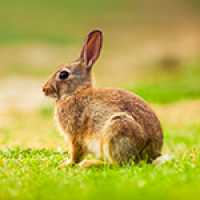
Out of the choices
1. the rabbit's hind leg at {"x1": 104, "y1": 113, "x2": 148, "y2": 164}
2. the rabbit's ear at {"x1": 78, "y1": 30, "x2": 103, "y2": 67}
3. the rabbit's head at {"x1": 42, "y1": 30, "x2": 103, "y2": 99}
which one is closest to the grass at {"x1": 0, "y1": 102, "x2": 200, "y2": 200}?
the rabbit's hind leg at {"x1": 104, "y1": 113, "x2": 148, "y2": 164}

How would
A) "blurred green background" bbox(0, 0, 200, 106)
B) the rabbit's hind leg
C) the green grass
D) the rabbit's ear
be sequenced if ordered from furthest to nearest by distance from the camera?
1. "blurred green background" bbox(0, 0, 200, 106)
2. the rabbit's ear
3. the rabbit's hind leg
4. the green grass

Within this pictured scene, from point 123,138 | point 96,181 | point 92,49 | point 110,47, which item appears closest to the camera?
point 96,181

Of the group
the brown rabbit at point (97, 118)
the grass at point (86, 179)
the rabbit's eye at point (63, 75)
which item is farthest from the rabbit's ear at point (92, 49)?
the grass at point (86, 179)

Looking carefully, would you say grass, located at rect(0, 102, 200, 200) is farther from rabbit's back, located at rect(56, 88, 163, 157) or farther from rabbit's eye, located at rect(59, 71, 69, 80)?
rabbit's eye, located at rect(59, 71, 69, 80)

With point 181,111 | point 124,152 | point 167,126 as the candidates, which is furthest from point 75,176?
point 181,111

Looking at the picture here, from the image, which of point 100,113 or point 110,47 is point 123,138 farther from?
point 110,47

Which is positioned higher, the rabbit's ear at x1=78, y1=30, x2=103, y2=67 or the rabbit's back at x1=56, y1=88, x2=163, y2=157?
the rabbit's ear at x1=78, y1=30, x2=103, y2=67

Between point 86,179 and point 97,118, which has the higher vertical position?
point 97,118

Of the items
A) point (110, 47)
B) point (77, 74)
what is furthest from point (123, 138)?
point (110, 47)

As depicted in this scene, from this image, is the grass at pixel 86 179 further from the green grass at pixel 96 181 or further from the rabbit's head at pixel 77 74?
the rabbit's head at pixel 77 74
